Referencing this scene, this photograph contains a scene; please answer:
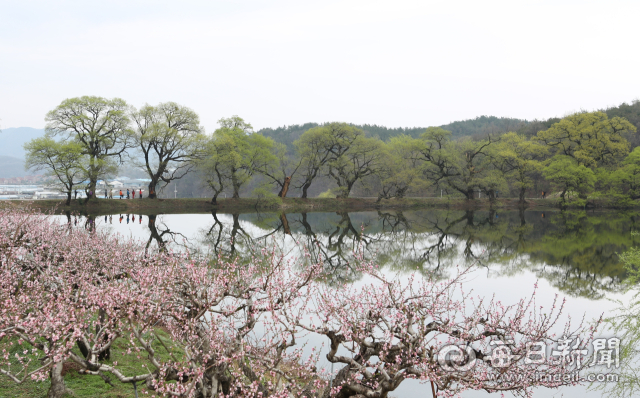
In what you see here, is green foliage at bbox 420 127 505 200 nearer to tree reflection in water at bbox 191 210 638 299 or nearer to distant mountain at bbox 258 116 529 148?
tree reflection in water at bbox 191 210 638 299

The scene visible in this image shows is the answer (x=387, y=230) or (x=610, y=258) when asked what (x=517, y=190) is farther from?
(x=610, y=258)

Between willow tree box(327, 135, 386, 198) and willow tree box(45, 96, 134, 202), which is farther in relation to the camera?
willow tree box(327, 135, 386, 198)

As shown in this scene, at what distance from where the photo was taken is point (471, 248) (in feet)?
76.9

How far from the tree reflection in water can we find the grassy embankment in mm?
20655

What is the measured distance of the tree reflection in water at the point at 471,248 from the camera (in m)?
16.9

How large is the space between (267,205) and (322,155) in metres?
10.1

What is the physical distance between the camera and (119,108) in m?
50.5

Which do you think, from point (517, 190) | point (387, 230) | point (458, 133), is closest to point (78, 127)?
point (387, 230)

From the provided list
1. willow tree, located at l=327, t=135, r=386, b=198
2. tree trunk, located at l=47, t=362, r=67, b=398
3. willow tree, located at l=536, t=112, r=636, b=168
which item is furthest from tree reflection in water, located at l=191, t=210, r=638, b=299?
willow tree, located at l=536, t=112, r=636, b=168

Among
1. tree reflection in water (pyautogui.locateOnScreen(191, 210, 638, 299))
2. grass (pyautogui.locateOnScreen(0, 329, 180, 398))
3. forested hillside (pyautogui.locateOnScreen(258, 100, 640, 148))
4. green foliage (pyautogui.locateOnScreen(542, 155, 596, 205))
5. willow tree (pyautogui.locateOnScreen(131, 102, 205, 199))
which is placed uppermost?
forested hillside (pyautogui.locateOnScreen(258, 100, 640, 148))

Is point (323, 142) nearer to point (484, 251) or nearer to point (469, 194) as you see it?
point (469, 194)

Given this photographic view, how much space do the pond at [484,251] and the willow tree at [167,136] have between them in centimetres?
2075

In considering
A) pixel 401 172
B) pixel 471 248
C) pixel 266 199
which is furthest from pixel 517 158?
pixel 471 248

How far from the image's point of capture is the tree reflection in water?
16922 mm
